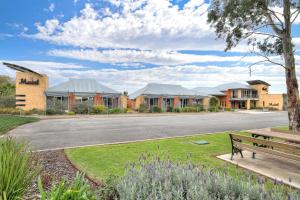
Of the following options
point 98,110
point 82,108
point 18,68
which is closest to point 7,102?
point 18,68

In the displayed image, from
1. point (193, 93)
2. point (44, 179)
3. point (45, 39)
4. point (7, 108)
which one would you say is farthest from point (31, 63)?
point (44, 179)

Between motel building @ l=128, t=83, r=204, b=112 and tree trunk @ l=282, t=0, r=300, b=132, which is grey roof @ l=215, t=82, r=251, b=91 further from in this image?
tree trunk @ l=282, t=0, r=300, b=132

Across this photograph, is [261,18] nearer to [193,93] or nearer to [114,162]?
[114,162]

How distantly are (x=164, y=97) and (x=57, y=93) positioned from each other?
63.2 feet

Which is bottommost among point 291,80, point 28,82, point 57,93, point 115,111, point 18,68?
point 115,111

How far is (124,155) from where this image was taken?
7129 mm

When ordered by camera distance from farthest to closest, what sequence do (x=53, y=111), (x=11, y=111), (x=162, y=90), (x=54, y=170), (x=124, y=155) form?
(x=162, y=90) → (x=53, y=111) → (x=11, y=111) → (x=124, y=155) → (x=54, y=170)

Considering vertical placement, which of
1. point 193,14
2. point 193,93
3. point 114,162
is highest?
point 193,14

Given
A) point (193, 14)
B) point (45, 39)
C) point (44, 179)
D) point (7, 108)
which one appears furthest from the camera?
point (7, 108)

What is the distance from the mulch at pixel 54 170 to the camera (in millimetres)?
4544

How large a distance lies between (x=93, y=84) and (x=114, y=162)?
34393 mm

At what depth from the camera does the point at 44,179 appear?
15.8ft

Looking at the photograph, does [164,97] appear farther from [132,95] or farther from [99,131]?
[99,131]

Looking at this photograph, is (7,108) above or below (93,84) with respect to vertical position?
below
